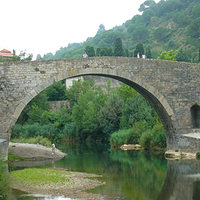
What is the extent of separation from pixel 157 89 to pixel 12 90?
264 inches

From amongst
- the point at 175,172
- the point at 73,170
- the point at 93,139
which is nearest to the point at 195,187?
the point at 175,172

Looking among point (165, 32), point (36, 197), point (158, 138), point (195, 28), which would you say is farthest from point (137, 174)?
point (165, 32)

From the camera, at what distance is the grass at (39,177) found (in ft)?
42.6

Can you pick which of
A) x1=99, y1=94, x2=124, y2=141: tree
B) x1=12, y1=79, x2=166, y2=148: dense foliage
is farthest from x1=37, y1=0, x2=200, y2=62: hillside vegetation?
x1=99, y1=94, x2=124, y2=141: tree

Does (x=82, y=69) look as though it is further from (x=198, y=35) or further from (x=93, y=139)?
(x=198, y=35)

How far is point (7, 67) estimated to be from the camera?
1655 cm

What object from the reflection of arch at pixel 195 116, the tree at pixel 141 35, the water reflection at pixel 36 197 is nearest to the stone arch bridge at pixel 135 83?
the reflection of arch at pixel 195 116

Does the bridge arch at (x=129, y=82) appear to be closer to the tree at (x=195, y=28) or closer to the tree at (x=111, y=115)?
the tree at (x=111, y=115)

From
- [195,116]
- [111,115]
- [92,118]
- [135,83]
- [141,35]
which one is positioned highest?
[141,35]

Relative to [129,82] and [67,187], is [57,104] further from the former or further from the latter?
[67,187]

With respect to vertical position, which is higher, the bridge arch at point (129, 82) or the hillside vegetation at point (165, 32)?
the hillside vegetation at point (165, 32)

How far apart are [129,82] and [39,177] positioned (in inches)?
279

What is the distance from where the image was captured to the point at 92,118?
31656mm

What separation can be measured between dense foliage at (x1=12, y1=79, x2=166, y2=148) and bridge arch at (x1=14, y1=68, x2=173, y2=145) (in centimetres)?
297
